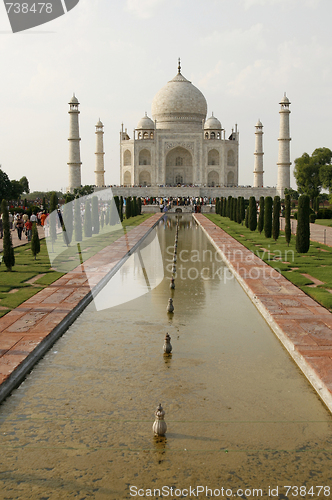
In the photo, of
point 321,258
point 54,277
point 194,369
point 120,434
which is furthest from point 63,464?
point 321,258

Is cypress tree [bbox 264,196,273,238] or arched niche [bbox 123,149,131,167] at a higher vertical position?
arched niche [bbox 123,149,131,167]

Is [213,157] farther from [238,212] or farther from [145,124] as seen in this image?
[238,212]

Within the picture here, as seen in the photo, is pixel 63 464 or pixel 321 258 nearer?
pixel 63 464

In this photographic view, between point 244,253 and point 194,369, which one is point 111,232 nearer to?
point 244,253

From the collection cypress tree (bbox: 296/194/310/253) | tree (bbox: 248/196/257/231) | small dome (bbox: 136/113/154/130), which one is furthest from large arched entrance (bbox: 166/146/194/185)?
cypress tree (bbox: 296/194/310/253)

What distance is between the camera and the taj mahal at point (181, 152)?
39.6m

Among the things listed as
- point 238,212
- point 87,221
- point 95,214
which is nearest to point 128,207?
point 238,212

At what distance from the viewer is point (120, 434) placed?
332 centimetres

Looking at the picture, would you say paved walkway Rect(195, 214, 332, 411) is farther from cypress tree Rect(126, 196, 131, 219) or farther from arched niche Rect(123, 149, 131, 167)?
arched niche Rect(123, 149, 131, 167)

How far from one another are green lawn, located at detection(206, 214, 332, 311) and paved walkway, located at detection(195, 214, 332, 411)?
0.17m

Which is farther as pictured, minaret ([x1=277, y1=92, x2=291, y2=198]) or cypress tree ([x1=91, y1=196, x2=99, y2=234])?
minaret ([x1=277, y1=92, x2=291, y2=198])

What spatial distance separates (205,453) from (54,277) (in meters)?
5.97

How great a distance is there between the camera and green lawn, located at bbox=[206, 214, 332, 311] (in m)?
7.44

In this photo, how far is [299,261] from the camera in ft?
34.1
